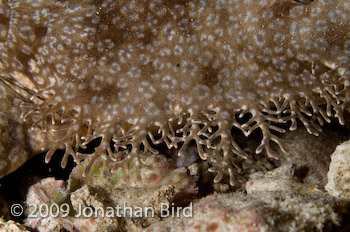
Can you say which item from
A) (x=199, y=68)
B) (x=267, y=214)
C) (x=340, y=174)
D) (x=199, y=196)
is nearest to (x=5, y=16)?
(x=199, y=68)

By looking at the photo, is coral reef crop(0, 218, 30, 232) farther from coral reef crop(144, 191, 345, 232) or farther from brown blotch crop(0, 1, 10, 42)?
brown blotch crop(0, 1, 10, 42)

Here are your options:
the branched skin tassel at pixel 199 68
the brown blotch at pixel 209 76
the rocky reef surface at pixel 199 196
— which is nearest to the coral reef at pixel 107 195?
the rocky reef surface at pixel 199 196

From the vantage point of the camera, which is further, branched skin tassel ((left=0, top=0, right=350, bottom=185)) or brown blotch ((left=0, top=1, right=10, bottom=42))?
brown blotch ((left=0, top=1, right=10, bottom=42))

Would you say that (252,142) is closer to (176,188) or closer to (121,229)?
(176,188)

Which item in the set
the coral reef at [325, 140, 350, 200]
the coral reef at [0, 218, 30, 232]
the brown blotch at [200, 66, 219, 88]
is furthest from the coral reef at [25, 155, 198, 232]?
the coral reef at [325, 140, 350, 200]

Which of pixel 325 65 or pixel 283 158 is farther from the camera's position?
pixel 283 158

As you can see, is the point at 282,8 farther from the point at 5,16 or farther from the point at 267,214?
the point at 5,16

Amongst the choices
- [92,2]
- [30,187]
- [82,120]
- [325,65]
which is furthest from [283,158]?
[30,187]

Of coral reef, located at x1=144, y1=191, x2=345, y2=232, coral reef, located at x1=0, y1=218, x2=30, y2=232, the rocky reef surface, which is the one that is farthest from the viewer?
coral reef, located at x1=0, y1=218, x2=30, y2=232
